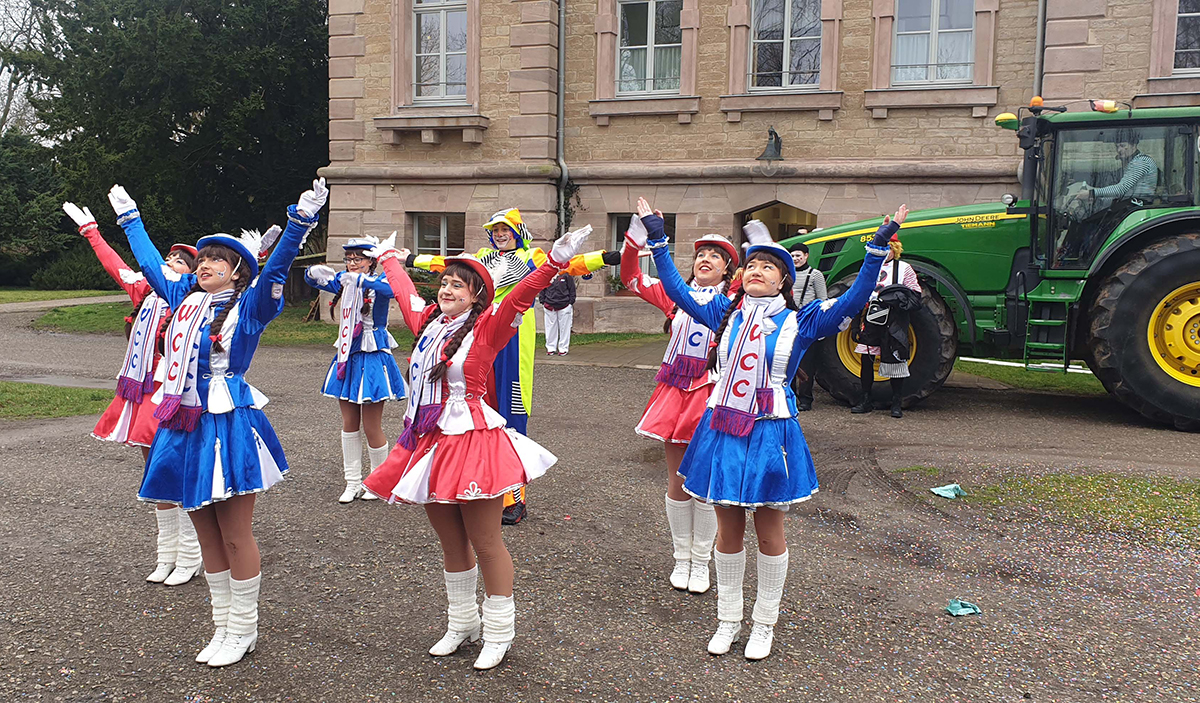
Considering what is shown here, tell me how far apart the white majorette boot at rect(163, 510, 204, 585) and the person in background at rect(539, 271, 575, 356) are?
9781mm

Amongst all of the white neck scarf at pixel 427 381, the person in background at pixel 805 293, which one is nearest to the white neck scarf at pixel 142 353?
the white neck scarf at pixel 427 381

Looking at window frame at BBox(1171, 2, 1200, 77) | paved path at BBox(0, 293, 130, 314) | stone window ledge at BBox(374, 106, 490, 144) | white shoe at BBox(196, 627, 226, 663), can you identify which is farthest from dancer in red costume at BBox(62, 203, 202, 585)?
paved path at BBox(0, 293, 130, 314)

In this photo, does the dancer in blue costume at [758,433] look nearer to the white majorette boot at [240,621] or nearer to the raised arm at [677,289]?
the raised arm at [677,289]

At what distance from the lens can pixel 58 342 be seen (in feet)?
58.0

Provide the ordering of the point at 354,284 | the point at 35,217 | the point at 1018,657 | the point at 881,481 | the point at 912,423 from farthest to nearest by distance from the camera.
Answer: the point at 35,217
the point at 912,423
the point at 881,481
the point at 354,284
the point at 1018,657

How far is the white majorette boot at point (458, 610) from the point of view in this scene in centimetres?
457

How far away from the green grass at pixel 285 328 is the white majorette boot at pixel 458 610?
38.4 ft

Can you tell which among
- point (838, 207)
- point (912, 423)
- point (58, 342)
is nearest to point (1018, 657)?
point (912, 423)

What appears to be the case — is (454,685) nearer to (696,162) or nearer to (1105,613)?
(1105,613)

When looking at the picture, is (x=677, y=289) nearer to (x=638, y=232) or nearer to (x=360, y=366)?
(x=638, y=232)

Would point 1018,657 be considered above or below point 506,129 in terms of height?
below

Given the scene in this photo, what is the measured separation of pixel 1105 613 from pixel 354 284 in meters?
5.08

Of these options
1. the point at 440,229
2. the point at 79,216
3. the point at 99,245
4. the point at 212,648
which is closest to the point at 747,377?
the point at 212,648

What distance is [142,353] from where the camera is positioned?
561 cm
